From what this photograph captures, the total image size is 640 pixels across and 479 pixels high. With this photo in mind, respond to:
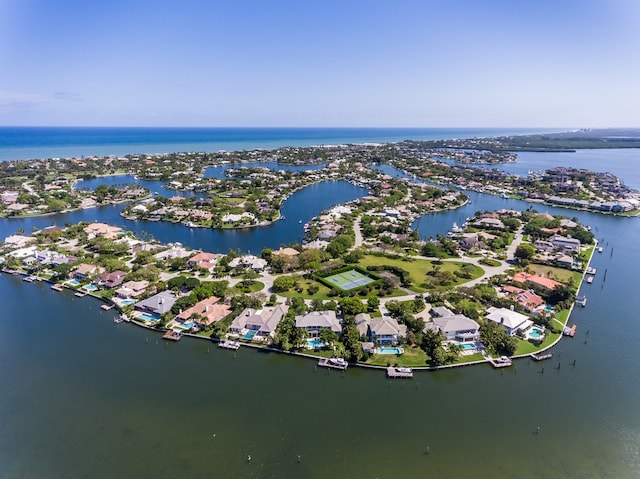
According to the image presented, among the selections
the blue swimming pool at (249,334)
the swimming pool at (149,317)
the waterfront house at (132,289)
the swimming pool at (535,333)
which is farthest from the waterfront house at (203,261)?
the swimming pool at (535,333)

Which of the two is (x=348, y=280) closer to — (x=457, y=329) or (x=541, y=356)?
(x=457, y=329)

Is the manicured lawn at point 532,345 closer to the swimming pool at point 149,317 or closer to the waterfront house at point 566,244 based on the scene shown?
the waterfront house at point 566,244

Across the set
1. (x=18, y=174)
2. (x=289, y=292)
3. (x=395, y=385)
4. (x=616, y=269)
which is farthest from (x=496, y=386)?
(x=18, y=174)

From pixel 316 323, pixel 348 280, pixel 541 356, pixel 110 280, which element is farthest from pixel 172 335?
pixel 541 356

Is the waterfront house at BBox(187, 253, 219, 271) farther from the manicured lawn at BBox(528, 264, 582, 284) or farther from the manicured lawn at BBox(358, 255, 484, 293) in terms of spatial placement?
the manicured lawn at BBox(528, 264, 582, 284)

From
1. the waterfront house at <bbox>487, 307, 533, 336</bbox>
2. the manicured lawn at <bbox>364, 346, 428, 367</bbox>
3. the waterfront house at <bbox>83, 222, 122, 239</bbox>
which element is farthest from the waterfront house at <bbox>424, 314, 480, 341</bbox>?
the waterfront house at <bbox>83, 222, 122, 239</bbox>
